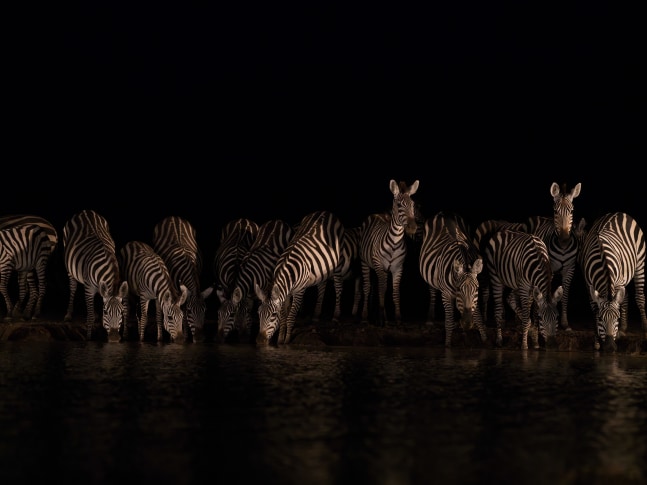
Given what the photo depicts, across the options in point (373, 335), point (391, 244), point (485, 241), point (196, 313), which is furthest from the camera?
point (485, 241)

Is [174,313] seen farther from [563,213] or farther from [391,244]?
[563,213]

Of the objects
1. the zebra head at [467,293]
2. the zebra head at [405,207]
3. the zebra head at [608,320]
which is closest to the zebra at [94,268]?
the zebra head at [405,207]

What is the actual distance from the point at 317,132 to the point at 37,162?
8.30 m

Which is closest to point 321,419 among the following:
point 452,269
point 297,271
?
point 452,269

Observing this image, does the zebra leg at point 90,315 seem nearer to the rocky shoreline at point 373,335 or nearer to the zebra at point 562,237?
the rocky shoreline at point 373,335

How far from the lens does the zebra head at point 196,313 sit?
56.1 ft

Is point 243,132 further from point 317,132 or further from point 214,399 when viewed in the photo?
point 214,399

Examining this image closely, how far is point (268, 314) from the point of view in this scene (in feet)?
53.7

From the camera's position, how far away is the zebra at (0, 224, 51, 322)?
18.8 metres

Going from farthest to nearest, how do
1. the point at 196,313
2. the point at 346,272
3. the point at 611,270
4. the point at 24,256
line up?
the point at 346,272 < the point at 24,256 < the point at 196,313 < the point at 611,270

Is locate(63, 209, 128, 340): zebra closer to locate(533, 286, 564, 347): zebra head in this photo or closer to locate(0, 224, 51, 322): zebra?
locate(0, 224, 51, 322): zebra

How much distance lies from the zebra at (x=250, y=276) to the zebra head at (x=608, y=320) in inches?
201

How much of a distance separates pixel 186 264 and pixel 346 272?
3.13 m

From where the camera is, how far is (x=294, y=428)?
8.70m
